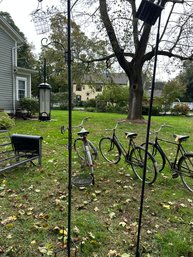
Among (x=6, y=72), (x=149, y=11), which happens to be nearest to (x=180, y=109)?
(x=6, y=72)

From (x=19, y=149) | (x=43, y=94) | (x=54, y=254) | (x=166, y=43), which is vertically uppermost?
(x=166, y=43)

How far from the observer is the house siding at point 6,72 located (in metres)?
13.4

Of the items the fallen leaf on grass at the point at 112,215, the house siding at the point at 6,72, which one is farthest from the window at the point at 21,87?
the fallen leaf on grass at the point at 112,215

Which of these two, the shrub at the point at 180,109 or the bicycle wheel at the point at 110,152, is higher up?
the shrub at the point at 180,109

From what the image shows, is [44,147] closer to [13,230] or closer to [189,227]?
[13,230]

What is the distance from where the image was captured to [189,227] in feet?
9.64

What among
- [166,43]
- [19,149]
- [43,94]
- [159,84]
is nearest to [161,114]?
[166,43]

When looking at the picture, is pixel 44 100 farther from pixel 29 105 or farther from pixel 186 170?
pixel 186 170

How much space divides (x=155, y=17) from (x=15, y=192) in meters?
3.18

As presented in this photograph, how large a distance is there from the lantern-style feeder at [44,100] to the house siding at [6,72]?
260 cm

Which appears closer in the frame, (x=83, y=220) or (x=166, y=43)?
(x=83, y=220)

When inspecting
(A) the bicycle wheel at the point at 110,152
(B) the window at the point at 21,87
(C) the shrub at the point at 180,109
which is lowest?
(A) the bicycle wheel at the point at 110,152

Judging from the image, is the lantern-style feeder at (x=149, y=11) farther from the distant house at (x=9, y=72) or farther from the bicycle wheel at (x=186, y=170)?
the distant house at (x=9, y=72)

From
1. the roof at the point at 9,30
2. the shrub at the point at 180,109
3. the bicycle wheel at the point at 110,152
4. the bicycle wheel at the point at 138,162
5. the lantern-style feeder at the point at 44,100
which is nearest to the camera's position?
the bicycle wheel at the point at 138,162
